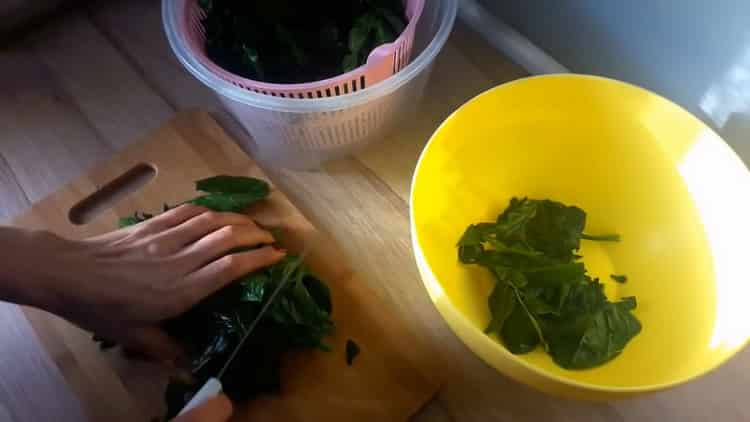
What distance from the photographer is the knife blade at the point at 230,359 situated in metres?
0.80

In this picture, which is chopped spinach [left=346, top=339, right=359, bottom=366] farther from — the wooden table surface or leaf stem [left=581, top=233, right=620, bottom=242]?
leaf stem [left=581, top=233, right=620, bottom=242]

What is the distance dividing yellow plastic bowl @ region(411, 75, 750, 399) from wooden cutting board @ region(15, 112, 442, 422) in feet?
0.34

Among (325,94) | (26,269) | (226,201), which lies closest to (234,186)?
(226,201)

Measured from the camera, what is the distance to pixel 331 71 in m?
0.98

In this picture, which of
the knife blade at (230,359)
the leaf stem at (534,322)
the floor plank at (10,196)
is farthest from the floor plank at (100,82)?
the leaf stem at (534,322)

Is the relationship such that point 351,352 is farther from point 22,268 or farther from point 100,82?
point 100,82

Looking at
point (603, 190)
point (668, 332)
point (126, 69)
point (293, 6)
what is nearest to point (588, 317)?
point (668, 332)

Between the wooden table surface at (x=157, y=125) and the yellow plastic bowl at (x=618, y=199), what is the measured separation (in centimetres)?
6

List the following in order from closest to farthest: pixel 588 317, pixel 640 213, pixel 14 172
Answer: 1. pixel 588 317
2. pixel 640 213
3. pixel 14 172

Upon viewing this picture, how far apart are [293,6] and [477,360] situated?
19.5 inches

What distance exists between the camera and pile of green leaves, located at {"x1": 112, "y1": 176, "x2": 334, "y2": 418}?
85cm

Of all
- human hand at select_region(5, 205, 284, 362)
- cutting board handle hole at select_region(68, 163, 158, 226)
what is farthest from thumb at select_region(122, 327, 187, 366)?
cutting board handle hole at select_region(68, 163, 158, 226)

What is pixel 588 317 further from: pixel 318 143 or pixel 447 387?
pixel 318 143

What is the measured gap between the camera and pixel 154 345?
0.86 m
